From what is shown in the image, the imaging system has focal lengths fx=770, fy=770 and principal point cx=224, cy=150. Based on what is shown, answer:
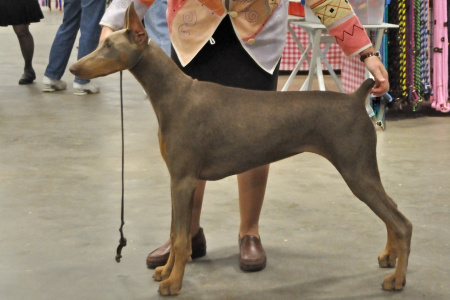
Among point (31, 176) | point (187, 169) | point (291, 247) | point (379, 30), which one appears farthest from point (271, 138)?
point (379, 30)

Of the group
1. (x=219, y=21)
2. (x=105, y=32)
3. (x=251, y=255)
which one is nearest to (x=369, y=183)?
(x=251, y=255)

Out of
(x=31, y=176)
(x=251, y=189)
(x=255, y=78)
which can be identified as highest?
(x=255, y=78)

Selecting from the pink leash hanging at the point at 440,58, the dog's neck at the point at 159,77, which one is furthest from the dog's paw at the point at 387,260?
the pink leash hanging at the point at 440,58

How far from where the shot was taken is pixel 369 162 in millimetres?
2596

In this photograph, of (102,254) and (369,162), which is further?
(102,254)

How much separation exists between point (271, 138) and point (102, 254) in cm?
98

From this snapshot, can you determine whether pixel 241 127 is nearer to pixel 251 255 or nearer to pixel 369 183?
pixel 369 183

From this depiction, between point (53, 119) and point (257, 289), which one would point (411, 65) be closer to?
point (53, 119)

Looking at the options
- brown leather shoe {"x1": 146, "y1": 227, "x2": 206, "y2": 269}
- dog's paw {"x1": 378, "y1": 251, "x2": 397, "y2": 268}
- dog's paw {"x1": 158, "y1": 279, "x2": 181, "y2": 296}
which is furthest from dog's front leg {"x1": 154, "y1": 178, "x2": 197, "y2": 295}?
dog's paw {"x1": 378, "y1": 251, "x2": 397, "y2": 268}

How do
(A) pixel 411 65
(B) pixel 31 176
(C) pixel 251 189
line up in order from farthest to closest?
(A) pixel 411 65 → (B) pixel 31 176 → (C) pixel 251 189

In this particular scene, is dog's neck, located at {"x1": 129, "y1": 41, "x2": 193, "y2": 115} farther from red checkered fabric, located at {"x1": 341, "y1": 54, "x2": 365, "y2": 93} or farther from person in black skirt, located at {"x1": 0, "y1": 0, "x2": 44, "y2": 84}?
person in black skirt, located at {"x1": 0, "y1": 0, "x2": 44, "y2": 84}

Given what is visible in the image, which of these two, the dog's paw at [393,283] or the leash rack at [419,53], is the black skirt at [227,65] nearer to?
the dog's paw at [393,283]

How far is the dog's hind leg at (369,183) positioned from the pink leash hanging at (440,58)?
3.20 meters

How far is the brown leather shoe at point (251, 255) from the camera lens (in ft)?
9.71
